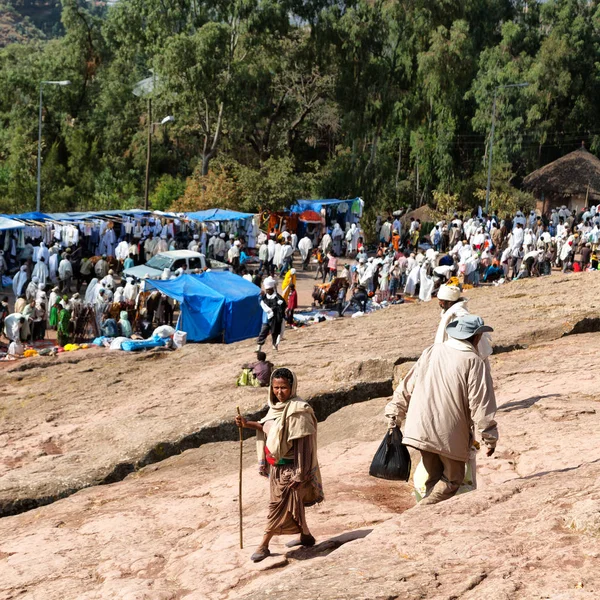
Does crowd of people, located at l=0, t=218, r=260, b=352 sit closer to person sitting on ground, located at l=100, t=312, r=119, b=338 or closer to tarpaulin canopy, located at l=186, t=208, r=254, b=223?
person sitting on ground, located at l=100, t=312, r=119, b=338

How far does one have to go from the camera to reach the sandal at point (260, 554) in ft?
19.3

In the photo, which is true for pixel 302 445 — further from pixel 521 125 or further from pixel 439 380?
pixel 521 125

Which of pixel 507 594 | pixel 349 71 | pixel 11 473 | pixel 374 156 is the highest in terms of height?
pixel 349 71

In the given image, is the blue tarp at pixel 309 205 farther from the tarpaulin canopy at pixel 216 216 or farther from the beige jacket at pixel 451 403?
the beige jacket at pixel 451 403

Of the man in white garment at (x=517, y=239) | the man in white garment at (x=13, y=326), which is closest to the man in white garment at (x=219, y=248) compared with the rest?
the man in white garment at (x=517, y=239)

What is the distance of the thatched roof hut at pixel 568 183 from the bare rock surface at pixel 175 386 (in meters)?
22.2

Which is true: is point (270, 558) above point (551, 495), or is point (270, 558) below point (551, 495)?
below

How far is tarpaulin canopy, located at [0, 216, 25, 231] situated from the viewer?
69.5 feet

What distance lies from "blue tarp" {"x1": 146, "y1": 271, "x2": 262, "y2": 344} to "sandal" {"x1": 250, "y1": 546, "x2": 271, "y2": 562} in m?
11.8

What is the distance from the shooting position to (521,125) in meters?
43.1

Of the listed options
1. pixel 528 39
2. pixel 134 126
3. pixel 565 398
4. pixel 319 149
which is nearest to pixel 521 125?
pixel 528 39

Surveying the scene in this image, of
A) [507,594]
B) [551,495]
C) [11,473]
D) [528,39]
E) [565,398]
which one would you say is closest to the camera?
[507,594]

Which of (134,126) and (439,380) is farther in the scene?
(134,126)

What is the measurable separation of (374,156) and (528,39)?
12.6 meters
